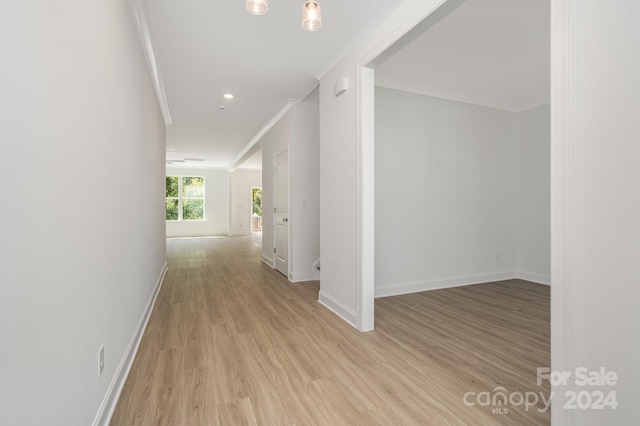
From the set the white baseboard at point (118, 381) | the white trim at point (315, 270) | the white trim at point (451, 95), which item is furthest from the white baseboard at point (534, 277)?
the white baseboard at point (118, 381)

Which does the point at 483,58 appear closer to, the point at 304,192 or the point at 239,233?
the point at 304,192

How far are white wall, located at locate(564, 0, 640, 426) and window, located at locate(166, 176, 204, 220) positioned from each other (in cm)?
1231

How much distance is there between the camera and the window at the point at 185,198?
11.7m

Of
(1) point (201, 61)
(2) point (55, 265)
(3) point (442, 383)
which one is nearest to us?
(2) point (55, 265)

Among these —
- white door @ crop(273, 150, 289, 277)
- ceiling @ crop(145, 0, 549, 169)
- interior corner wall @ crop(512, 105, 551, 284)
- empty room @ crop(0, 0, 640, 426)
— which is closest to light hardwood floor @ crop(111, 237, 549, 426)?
empty room @ crop(0, 0, 640, 426)

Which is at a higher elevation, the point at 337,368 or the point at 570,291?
the point at 570,291

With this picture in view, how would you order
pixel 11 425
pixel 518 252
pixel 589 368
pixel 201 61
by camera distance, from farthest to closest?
pixel 518 252, pixel 201 61, pixel 589 368, pixel 11 425

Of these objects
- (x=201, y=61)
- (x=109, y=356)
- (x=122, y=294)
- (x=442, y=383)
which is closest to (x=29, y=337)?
(x=109, y=356)

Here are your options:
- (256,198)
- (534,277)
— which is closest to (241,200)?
(256,198)

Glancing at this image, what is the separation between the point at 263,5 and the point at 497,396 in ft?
8.11

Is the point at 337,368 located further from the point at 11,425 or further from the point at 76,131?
the point at 76,131

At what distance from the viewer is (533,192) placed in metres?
4.67

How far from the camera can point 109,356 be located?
5.50 feet

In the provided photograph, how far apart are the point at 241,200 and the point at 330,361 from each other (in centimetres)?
1076
